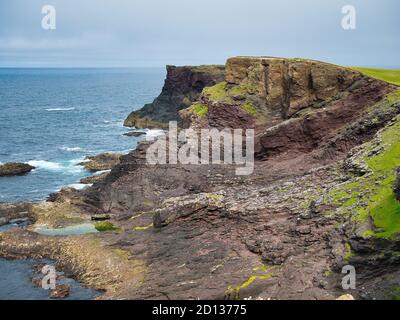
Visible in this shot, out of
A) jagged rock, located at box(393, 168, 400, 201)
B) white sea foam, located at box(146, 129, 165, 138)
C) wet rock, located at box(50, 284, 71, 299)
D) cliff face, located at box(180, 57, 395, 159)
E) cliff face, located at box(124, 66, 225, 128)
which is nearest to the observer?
jagged rock, located at box(393, 168, 400, 201)

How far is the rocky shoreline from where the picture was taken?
27672 millimetres

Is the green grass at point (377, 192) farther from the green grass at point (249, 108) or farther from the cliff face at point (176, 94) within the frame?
the cliff face at point (176, 94)

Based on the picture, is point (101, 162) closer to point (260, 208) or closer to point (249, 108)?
point (249, 108)

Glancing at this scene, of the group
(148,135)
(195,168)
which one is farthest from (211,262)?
(148,135)

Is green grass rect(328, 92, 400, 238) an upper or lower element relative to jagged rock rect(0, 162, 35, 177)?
upper

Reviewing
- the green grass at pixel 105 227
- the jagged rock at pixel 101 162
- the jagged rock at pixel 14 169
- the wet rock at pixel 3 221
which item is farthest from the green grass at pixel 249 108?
the jagged rock at pixel 14 169

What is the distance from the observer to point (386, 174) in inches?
1240

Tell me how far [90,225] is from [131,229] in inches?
217

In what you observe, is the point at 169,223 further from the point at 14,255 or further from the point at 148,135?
the point at 148,135

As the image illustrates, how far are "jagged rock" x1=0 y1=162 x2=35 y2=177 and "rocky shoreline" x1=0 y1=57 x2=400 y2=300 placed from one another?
17.6 meters

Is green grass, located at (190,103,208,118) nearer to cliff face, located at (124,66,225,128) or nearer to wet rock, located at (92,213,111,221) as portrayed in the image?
wet rock, located at (92,213,111,221)

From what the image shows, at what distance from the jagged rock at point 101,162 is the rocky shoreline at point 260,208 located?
1763 cm

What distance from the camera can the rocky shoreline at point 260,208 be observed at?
27672mm

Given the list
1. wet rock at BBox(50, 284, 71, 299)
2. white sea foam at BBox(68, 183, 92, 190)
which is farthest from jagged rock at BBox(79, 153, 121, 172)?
wet rock at BBox(50, 284, 71, 299)
